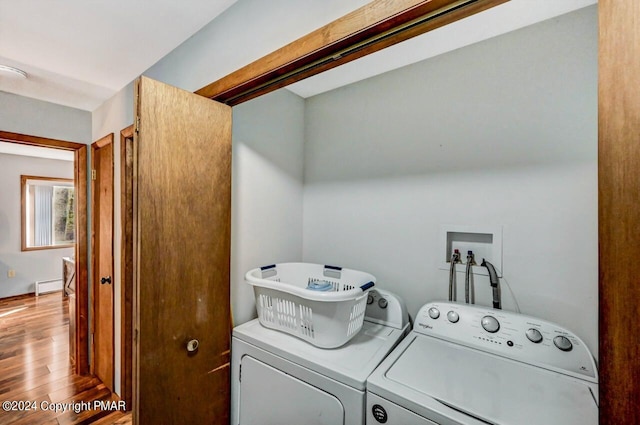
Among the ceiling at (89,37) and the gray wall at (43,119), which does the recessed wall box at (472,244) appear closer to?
the ceiling at (89,37)

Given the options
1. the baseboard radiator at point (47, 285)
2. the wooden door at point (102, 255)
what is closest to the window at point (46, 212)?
the baseboard radiator at point (47, 285)

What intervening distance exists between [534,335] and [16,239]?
6713mm

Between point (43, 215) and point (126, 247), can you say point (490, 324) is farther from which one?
point (43, 215)

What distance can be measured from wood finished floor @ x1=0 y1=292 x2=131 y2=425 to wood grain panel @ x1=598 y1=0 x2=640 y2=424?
2.63 m

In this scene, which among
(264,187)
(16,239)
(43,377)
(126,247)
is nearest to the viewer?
(264,187)

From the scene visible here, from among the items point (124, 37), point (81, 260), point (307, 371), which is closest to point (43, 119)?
point (81, 260)

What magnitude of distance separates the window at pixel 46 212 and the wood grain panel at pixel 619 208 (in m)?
6.01

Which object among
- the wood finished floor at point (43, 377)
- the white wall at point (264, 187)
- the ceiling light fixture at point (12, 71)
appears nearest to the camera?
the white wall at point (264, 187)

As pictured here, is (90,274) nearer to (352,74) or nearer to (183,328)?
(183,328)

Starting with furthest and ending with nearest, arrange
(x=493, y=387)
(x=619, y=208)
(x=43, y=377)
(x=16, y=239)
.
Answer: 1. (x=16, y=239)
2. (x=43, y=377)
3. (x=493, y=387)
4. (x=619, y=208)

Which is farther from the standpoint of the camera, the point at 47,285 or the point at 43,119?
the point at 47,285

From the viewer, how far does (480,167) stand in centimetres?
147

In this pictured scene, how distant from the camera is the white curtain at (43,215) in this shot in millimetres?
4812

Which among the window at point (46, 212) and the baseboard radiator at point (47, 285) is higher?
the window at point (46, 212)
